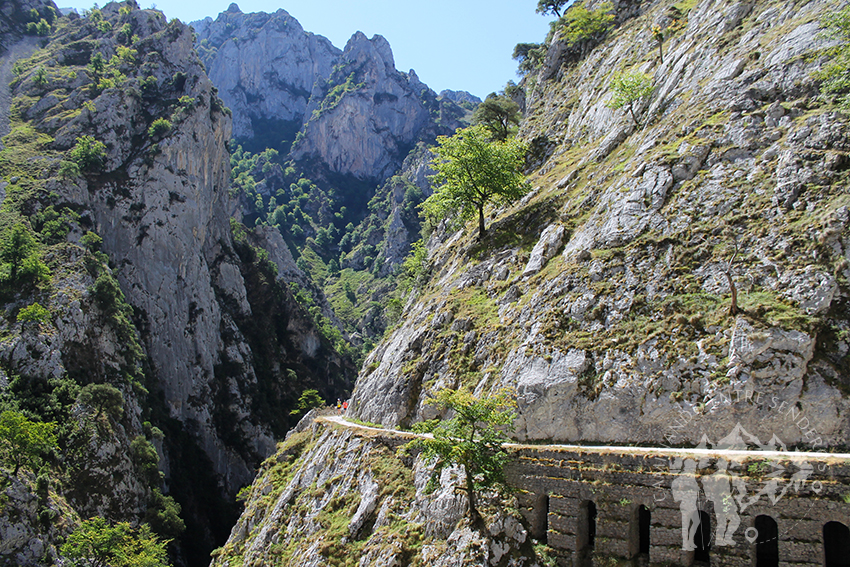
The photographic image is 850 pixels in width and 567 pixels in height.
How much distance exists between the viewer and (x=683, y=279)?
71.6 feet

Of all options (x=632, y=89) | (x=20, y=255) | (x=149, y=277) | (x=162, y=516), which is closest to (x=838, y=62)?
(x=632, y=89)

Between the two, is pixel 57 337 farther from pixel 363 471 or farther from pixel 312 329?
pixel 312 329

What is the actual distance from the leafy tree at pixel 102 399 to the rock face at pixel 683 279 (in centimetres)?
3810

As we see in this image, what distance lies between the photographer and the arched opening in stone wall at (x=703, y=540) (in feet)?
51.9

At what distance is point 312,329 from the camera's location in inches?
4680

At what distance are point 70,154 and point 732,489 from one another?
102m

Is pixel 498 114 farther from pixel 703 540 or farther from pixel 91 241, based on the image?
pixel 91 241

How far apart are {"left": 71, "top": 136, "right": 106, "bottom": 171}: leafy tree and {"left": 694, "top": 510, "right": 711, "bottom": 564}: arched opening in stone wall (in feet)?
327

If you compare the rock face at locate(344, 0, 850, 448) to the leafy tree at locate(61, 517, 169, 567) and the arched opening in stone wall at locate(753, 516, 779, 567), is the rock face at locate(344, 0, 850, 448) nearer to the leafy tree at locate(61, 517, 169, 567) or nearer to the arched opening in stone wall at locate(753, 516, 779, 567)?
the arched opening in stone wall at locate(753, 516, 779, 567)

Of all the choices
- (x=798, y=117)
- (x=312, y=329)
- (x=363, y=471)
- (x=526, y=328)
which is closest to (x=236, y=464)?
(x=312, y=329)

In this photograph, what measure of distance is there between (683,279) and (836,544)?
10513mm

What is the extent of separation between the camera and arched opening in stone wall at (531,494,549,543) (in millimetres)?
18797

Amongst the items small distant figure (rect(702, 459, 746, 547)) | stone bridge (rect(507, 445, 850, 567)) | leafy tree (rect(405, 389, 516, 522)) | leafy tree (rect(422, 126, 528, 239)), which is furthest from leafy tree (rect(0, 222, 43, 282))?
small distant figure (rect(702, 459, 746, 547))

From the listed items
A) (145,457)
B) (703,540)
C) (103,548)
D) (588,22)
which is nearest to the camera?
(703,540)
